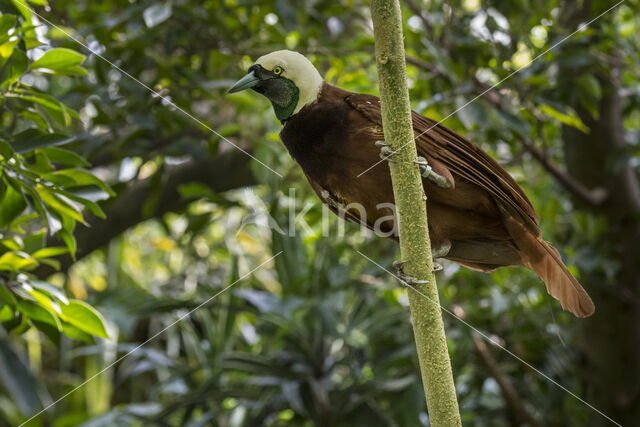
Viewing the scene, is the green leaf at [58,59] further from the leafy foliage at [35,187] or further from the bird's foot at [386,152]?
the bird's foot at [386,152]

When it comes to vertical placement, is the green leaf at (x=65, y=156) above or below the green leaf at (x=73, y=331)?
above

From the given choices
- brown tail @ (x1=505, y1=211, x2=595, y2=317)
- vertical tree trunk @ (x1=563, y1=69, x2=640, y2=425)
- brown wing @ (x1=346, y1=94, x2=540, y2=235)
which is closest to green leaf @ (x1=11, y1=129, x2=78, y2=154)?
brown wing @ (x1=346, y1=94, x2=540, y2=235)

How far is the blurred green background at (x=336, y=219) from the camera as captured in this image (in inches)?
59.6

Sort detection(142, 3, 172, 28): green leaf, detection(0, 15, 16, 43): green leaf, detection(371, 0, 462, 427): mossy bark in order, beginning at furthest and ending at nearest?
1. detection(142, 3, 172, 28): green leaf
2. detection(0, 15, 16, 43): green leaf
3. detection(371, 0, 462, 427): mossy bark

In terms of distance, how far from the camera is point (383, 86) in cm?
79

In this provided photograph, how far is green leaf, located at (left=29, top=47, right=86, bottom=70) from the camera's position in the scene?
101cm

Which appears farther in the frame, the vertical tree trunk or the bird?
the vertical tree trunk

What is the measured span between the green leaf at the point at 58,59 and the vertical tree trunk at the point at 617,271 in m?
1.15

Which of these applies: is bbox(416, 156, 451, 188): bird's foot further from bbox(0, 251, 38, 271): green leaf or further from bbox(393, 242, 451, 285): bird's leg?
bbox(0, 251, 38, 271): green leaf

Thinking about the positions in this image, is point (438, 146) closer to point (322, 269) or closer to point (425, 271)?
point (425, 271)

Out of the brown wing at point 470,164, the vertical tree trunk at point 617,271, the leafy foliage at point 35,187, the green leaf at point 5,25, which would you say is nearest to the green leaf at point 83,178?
the leafy foliage at point 35,187

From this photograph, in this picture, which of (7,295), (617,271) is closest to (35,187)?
(7,295)

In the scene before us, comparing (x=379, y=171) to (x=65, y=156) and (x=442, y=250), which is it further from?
(x=65, y=156)

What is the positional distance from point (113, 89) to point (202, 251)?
1.34 meters
